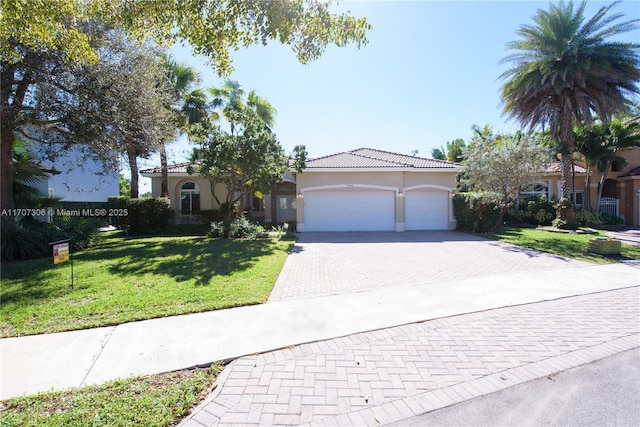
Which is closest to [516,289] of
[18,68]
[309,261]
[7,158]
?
[309,261]

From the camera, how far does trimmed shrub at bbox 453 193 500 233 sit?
56.3 ft

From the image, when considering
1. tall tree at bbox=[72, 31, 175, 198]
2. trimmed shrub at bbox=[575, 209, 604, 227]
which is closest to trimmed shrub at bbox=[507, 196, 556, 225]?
trimmed shrub at bbox=[575, 209, 604, 227]

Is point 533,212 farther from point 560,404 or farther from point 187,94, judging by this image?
point 187,94

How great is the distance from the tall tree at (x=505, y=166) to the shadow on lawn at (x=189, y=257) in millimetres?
11619

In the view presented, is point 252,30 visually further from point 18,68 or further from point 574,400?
point 18,68

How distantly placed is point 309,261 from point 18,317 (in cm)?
669

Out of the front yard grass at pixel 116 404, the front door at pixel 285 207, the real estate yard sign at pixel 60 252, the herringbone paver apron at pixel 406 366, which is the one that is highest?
the front door at pixel 285 207

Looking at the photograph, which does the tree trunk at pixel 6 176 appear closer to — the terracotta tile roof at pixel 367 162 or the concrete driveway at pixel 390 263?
the concrete driveway at pixel 390 263

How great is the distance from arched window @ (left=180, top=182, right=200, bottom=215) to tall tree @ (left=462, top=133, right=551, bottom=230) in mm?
17688

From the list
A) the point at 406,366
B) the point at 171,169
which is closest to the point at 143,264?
the point at 406,366

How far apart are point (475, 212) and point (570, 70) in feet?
31.6

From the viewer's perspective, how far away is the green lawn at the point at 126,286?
5.07 meters

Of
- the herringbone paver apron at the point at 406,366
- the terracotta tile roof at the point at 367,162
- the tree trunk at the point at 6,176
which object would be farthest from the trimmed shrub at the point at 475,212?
the tree trunk at the point at 6,176

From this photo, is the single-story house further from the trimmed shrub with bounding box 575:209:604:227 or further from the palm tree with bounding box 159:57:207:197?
the trimmed shrub with bounding box 575:209:604:227
